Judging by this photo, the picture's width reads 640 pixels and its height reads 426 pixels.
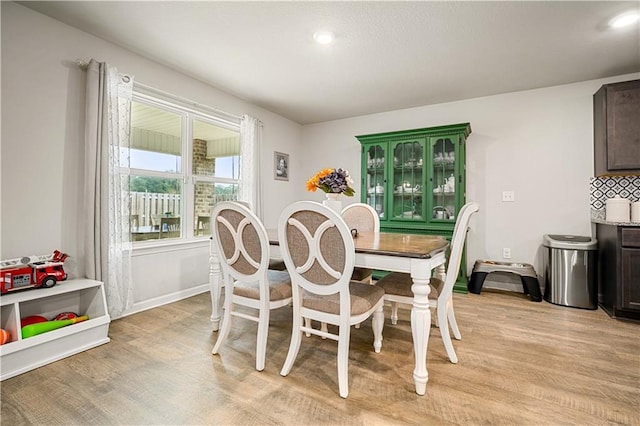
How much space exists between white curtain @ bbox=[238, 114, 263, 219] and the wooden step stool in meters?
2.72

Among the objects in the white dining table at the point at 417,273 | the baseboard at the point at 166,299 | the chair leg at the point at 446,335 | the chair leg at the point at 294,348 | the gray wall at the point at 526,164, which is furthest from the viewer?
the gray wall at the point at 526,164

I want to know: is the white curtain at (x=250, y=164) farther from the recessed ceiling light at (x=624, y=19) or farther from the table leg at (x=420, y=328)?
the recessed ceiling light at (x=624, y=19)

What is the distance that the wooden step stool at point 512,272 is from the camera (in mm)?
3104

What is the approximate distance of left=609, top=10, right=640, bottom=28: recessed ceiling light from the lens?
2.06 meters

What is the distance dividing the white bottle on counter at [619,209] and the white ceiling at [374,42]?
1303 millimetres

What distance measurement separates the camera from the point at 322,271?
1569mm

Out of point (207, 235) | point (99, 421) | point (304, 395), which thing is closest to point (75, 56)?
point (207, 235)

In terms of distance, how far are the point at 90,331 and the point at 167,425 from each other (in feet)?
3.81

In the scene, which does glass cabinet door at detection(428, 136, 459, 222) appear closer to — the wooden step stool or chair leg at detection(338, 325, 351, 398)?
the wooden step stool

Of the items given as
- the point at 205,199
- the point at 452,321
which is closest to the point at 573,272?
the point at 452,321

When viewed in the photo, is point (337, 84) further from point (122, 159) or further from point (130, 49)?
point (122, 159)

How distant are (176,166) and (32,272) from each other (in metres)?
1.55

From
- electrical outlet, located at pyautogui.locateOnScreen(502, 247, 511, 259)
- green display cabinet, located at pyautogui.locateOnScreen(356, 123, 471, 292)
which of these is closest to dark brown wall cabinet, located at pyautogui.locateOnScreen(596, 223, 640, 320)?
electrical outlet, located at pyautogui.locateOnScreen(502, 247, 511, 259)

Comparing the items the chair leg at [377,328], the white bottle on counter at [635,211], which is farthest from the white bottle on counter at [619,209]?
the chair leg at [377,328]
